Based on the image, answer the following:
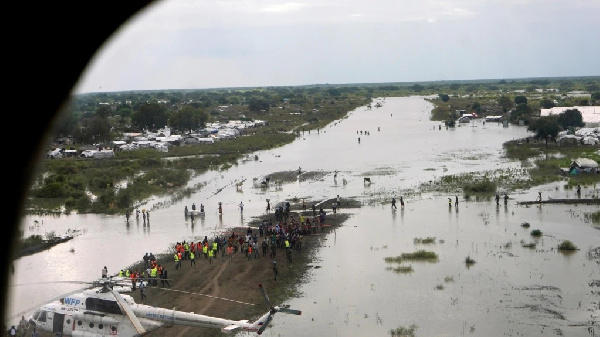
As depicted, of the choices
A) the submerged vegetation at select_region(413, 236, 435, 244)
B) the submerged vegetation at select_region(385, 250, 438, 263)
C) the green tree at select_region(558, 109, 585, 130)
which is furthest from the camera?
the green tree at select_region(558, 109, 585, 130)

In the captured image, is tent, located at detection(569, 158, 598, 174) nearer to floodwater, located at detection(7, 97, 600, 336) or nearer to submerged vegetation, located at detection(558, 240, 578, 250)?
floodwater, located at detection(7, 97, 600, 336)

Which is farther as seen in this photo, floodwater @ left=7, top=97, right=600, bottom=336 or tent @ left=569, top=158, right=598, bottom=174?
tent @ left=569, top=158, right=598, bottom=174

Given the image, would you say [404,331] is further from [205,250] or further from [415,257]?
[205,250]

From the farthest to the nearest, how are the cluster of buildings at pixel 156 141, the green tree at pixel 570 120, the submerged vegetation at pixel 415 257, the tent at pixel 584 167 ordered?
the green tree at pixel 570 120
the cluster of buildings at pixel 156 141
the tent at pixel 584 167
the submerged vegetation at pixel 415 257

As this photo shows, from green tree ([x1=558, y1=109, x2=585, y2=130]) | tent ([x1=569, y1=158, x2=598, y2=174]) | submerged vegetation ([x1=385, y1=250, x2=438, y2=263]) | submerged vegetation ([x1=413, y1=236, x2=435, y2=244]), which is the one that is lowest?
submerged vegetation ([x1=385, y1=250, x2=438, y2=263])

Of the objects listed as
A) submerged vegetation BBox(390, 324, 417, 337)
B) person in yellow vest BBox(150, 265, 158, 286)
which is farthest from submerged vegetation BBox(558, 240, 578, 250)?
person in yellow vest BBox(150, 265, 158, 286)

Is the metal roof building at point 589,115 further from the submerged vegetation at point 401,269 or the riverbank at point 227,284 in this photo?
the submerged vegetation at point 401,269

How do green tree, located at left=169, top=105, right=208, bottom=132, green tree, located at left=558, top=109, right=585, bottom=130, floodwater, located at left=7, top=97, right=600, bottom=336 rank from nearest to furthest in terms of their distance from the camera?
floodwater, located at left=7, top=97, right=600, bottom=336 → green tree, located at left=558, top=109, right=585, bottom=130 → green tree, located at left=169, top=105, right=208, bottom=132

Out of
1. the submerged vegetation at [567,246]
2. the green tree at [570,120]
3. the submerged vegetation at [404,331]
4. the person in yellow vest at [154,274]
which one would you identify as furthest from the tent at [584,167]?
the person in yellow vest at [154,274]

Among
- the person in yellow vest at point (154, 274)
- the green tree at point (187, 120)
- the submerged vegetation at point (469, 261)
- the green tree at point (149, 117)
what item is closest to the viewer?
the person in yellow vest at point (154, 274)
